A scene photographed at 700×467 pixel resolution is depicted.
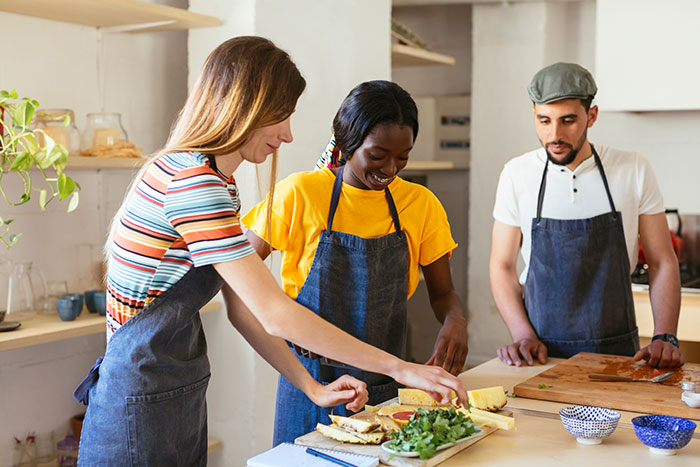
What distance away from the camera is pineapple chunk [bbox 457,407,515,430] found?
5.11 ft

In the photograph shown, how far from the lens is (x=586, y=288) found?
238 cm

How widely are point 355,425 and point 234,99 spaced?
650 millimetres

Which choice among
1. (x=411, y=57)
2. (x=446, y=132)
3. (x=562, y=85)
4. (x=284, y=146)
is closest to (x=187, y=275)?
(x=562, y=85)

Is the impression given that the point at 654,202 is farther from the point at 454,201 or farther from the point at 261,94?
→ the point at 454,201

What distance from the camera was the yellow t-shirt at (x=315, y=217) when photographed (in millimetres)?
1968

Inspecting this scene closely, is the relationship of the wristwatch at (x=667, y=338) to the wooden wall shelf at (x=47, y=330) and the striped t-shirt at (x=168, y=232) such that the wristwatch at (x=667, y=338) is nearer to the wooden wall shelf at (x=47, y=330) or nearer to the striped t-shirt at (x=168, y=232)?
the striped t-shirt at (x=168, y=232)

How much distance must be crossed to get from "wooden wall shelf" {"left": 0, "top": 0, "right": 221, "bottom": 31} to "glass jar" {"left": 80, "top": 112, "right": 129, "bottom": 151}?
33 centimetres

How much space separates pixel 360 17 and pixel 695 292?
1.97m

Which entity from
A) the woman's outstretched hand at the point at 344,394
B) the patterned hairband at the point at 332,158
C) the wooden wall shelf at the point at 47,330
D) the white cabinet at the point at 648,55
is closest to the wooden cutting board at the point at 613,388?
the woman's outstretched hand at the point at 344,394

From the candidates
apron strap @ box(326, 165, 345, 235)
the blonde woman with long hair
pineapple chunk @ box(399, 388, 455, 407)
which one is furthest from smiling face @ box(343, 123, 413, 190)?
pineapple chunk @ box(399, 388, 455, 407)

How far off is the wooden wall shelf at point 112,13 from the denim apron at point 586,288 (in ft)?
4.64

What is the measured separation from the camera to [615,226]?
7.77ft

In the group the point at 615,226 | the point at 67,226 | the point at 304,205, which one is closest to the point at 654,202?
the point at 615,226

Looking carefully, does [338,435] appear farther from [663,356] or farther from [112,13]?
[112,13]
